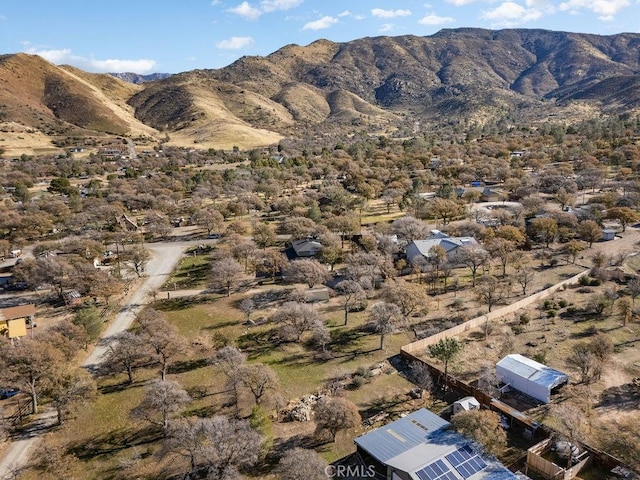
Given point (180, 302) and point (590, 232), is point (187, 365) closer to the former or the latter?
point (180, 302)

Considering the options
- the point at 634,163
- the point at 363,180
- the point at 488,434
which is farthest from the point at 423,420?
the point at 634,163

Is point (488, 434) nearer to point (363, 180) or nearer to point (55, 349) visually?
point (55, 349)

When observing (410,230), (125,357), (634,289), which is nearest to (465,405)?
(125,357)

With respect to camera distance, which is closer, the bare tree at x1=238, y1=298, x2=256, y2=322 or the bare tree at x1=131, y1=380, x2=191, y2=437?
the bare tree at x1=131, y1=380, x2=191, y2=437

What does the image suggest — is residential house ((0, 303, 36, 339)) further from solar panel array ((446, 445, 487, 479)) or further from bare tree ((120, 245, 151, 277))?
solar panel array ((446, 445, 487, 479))

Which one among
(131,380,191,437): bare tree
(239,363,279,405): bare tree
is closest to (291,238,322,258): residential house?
(239,363,279,405): bare tree
